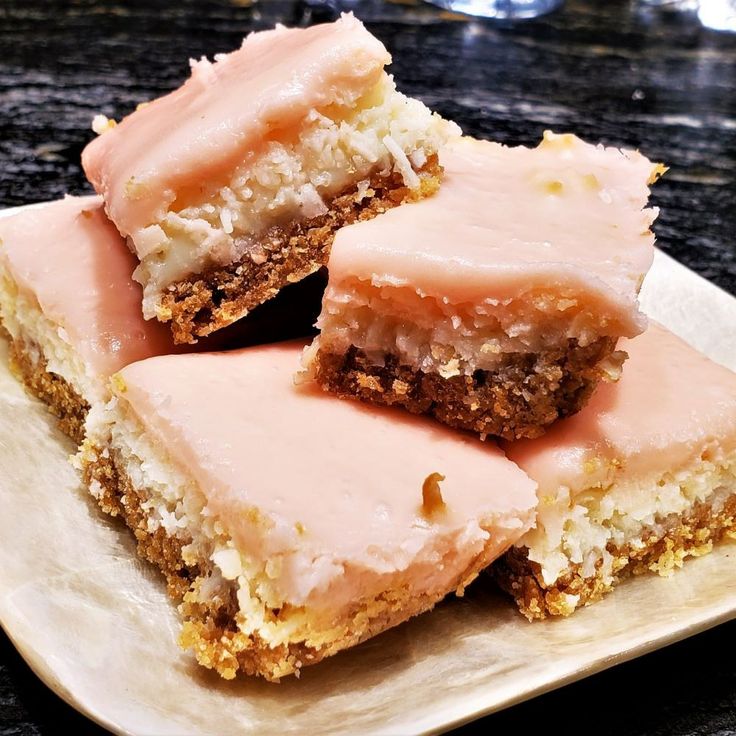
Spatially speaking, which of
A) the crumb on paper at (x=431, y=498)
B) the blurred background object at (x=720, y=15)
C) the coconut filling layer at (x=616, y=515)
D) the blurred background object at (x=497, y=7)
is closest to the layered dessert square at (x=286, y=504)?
the crumb on paper at (x=431, y=498)

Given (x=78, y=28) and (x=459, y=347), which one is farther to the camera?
(x=78, y=28)

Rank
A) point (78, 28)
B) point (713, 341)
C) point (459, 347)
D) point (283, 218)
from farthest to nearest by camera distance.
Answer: point (78, 28) < point (713, 341) < point (283, 218) < point (459, 347)

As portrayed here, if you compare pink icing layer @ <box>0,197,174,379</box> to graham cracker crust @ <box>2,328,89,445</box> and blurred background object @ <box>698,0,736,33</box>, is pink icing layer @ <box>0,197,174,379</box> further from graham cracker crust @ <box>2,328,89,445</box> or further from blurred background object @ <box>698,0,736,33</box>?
blurred background object @ <box>698,0,736,33</box>

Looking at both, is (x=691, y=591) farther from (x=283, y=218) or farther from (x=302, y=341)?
(x=283, y=218)

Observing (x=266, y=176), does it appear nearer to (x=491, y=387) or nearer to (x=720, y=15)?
(x=491, y=387)

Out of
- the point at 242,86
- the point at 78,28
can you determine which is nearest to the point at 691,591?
the point at 242,86

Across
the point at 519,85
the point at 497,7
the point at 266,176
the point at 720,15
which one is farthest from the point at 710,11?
the point at 266,176

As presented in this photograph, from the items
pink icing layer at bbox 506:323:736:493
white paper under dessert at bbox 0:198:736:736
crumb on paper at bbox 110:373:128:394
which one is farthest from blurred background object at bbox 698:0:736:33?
crumb on paper at bbox 110:373:128:394
